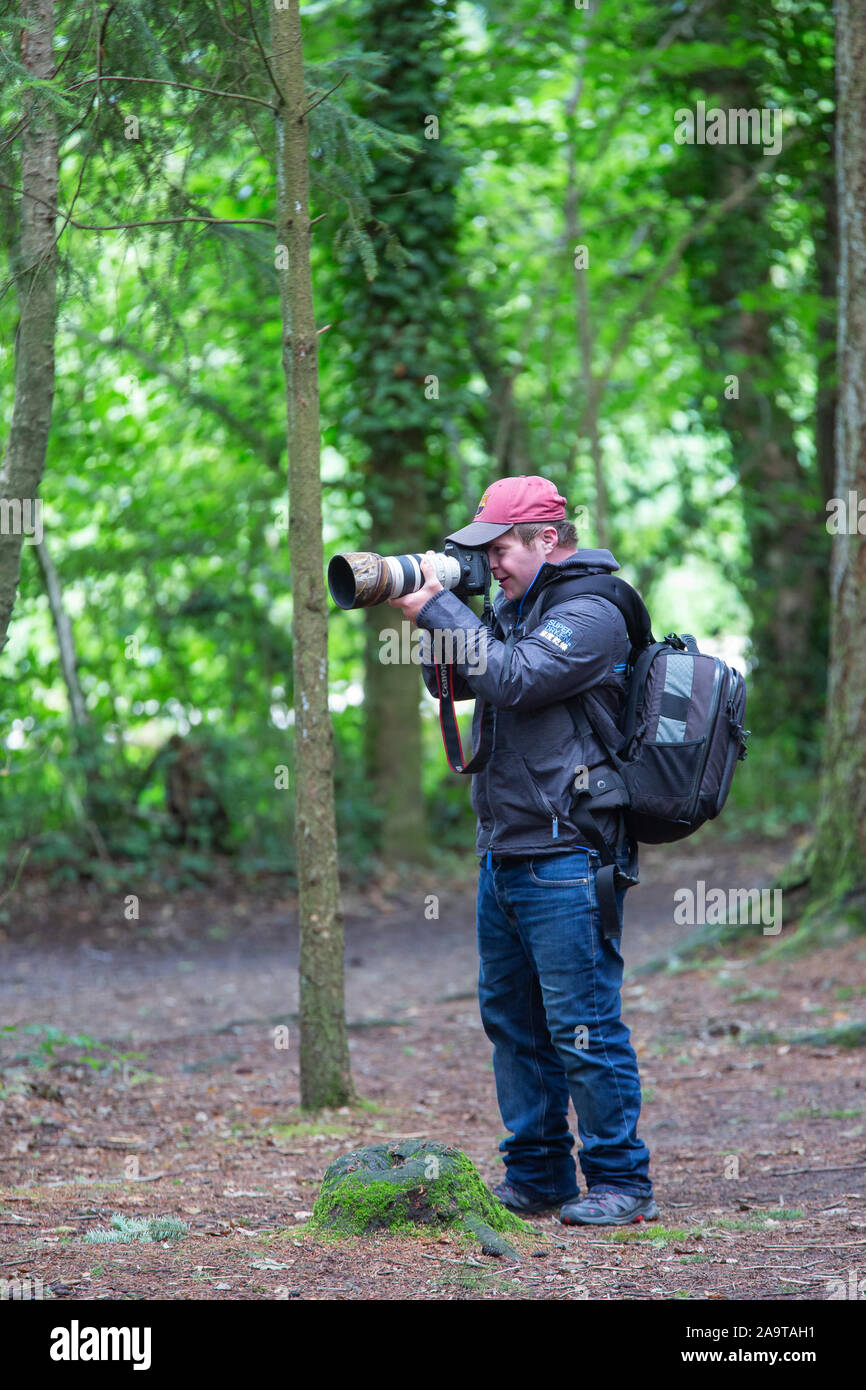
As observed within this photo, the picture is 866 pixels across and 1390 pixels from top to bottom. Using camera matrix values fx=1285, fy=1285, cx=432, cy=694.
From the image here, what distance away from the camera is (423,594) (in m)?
3.53

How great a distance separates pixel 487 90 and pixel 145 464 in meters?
4.84

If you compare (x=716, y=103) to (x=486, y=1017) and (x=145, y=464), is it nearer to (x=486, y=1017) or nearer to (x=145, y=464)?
(x=145, y=464)

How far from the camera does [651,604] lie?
16719 millimetres

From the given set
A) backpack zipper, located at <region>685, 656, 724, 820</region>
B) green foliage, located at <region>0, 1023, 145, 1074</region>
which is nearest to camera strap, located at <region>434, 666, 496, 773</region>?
backpack zipper, located at <region>685, 656, 724, 820</region>

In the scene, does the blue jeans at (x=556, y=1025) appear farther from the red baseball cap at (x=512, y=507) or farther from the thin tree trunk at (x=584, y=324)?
the thin tree trunk at (x=584, y=324)

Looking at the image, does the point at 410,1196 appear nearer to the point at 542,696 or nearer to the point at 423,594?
the point at 542,696

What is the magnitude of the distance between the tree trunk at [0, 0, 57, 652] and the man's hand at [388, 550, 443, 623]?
174cm

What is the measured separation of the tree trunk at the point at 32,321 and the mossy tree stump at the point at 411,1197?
2247mm

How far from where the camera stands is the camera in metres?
3.47

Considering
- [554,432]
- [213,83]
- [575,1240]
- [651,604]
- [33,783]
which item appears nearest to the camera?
[575,1240]

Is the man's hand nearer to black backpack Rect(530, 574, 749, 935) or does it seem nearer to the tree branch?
black backpack Rect(530, 574, 749, 935)

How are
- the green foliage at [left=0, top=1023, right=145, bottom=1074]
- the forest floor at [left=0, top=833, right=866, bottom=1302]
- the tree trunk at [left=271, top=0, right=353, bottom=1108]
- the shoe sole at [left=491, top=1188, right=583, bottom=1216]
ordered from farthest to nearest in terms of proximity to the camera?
the green foliage at [left=0, top=1023, right=145, bottom=1074], the tree trunk at [left=271, top=0, right=353, bottom=1108], the shoe sole at [left=491, top=1188, right=583, bottom=1216], the forest floor at [left=0, top=833, right=866, bottom=1302]

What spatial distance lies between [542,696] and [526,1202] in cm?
162

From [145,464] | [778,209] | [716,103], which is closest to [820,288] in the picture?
[778,209]
